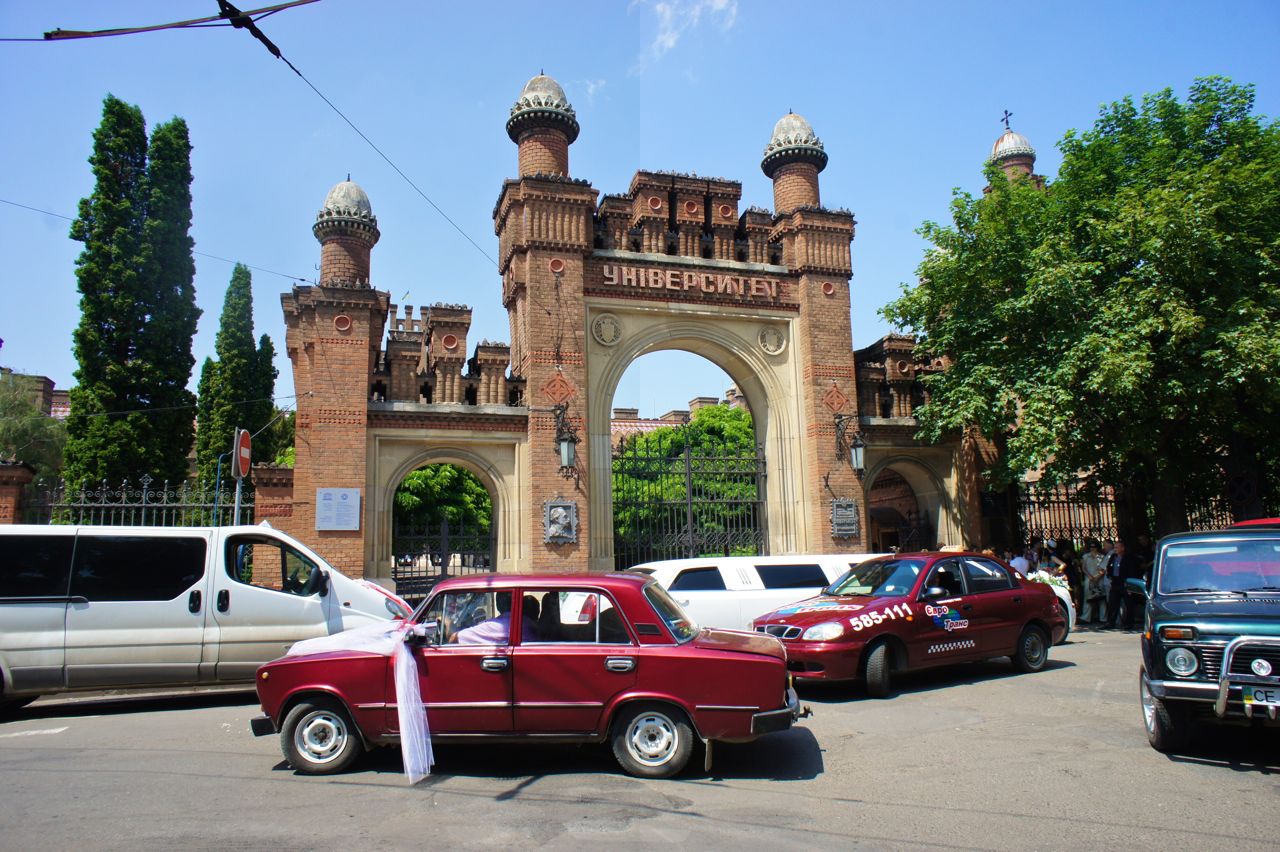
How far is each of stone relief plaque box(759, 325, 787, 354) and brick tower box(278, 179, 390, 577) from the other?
8369 mm

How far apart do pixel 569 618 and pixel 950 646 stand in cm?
550

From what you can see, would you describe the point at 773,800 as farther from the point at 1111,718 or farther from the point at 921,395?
the point at 921,395

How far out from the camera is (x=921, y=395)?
20.1m

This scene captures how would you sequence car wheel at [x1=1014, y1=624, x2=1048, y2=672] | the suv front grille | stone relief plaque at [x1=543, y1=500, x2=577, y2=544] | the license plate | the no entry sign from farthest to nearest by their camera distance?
1. stone relief plaque at [x1=543, y1=500, x2=577, y2=544]
2. the no entry sign
3. car wheel at [x1=1014, y1=624, x2=1048, y2=672]
4. the suv front grille
5. the license plate

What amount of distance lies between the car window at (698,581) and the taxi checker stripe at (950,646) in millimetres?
3108

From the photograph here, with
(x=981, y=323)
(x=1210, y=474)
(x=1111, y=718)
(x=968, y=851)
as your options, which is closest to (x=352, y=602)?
(x=968, y=851)

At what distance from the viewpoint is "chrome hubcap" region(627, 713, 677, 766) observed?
6105 mm

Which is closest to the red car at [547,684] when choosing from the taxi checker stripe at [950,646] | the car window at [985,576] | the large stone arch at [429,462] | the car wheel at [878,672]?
the car wheel at [878,672]

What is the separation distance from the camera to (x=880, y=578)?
10.2 meters

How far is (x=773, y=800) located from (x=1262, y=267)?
1483 centimetres

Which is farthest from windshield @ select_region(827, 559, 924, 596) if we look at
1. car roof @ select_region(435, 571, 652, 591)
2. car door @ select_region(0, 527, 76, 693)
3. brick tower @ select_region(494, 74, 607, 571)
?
car door @ select_region(0, 527, 76, 693)

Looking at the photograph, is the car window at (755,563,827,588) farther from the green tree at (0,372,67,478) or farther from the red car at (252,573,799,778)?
the green tree at (0,372,67,478)

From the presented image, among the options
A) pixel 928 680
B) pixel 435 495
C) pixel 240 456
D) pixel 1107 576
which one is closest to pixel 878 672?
pixel 928 680

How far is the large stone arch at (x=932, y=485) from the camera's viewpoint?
19.6 metres
